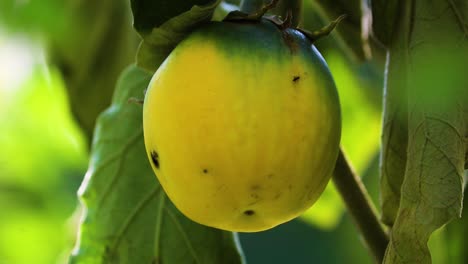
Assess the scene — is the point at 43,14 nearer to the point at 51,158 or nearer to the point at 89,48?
the point at 89,48

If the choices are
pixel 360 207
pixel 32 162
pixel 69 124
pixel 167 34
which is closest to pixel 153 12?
pixel 167 34

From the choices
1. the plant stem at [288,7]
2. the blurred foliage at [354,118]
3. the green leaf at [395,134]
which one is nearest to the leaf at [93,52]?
the blurred foliage at [354,118]

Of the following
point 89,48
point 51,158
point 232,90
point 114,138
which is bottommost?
point 51,158

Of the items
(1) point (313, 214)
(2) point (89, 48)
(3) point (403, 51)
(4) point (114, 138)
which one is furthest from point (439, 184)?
(2) point (89, 48)

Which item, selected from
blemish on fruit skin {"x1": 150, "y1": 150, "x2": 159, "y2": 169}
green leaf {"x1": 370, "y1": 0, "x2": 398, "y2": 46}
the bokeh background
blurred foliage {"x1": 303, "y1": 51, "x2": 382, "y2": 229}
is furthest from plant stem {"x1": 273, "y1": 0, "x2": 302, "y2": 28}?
blurred foliage {"x1": 303, "y1": 51, "x2": 382, "y2": 229}

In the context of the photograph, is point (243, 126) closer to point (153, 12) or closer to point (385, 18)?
point (153, 12)

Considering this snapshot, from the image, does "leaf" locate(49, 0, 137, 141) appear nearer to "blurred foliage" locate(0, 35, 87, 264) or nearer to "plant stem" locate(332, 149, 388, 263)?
"blurred foliage" locate(0, 35, 87, 264)
